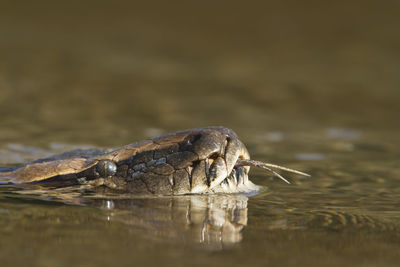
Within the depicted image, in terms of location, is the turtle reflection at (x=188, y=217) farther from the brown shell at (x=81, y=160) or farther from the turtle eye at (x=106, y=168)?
the brown shell at (x=81, y=160)

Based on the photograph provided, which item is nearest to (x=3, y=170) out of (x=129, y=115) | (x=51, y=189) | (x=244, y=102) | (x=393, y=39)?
(x=51, y=189)

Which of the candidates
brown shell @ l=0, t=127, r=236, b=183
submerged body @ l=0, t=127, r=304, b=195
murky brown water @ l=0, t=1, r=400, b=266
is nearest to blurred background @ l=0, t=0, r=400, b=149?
murky brown water @ l=0, t=1, r=400, b=266

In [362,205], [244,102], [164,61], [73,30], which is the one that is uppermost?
[73,30]

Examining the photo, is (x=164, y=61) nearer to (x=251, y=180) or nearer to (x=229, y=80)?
(x=229, y=80)

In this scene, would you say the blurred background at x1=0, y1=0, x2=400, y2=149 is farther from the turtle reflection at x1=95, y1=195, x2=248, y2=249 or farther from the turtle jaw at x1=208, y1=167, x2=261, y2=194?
the turtle reflection at x1=95, y1=195, x2=248, y2=249

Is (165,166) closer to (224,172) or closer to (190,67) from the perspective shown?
(224,172)

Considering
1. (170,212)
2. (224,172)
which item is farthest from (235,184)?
(170,212)
